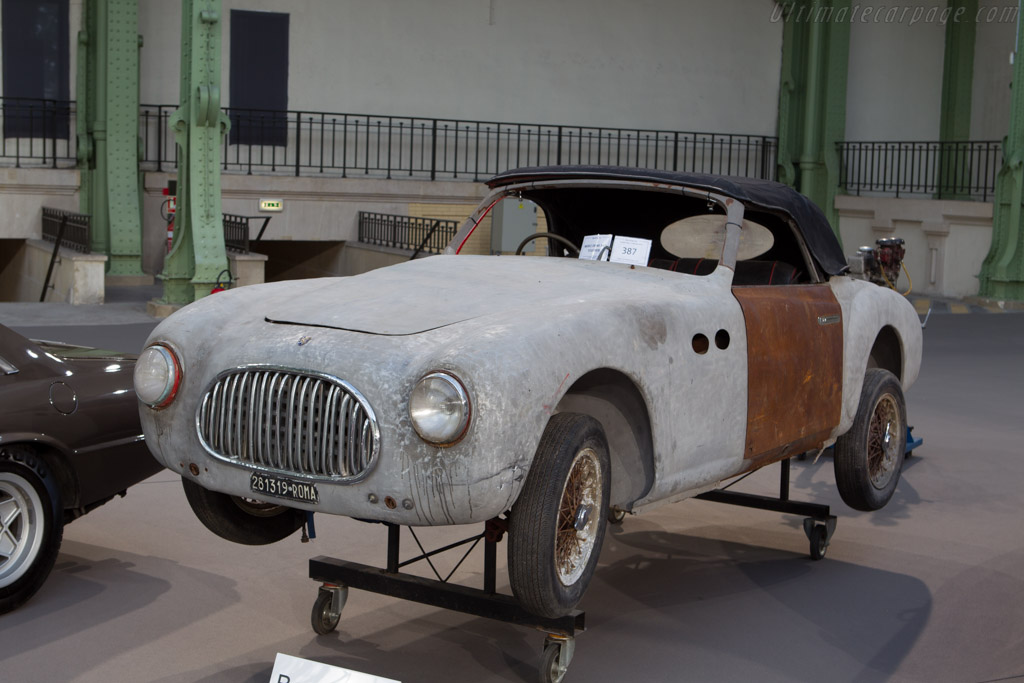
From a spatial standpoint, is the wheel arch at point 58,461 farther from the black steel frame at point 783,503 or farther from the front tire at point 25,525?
the black steel frame at point 783,503

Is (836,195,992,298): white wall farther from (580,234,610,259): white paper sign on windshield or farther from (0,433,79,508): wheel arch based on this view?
(0,433,79,508): wheel arch

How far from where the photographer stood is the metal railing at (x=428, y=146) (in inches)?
813

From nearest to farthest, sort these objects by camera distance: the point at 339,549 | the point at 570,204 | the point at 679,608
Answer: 1. the point at 679,608
2. the point at 339,549
3. the point at 570,204

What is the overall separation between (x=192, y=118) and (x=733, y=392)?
10681 mm

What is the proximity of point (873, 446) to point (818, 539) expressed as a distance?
1.93 ft

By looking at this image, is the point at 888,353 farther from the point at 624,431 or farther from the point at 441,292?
the point at 441,292

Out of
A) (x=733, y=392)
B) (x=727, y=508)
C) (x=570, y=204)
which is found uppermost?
(x=570, y=204)

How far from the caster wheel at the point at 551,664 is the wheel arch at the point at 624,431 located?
63 cm

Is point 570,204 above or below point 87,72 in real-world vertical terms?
below

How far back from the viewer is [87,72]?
746 inches

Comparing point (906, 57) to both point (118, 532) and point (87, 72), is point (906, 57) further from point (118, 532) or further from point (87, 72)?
point (118, 532)

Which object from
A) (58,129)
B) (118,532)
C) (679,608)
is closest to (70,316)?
(58,129)

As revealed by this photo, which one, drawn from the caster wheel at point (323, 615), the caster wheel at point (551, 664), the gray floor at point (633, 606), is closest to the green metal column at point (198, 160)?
the gray floor at point (633, 606)

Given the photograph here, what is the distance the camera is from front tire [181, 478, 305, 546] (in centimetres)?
456
